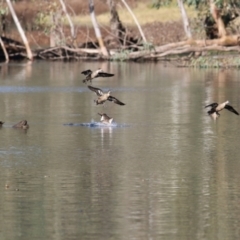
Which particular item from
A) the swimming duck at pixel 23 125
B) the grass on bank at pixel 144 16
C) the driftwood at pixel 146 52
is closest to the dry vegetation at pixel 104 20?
the grass on bank at pixel 144 16

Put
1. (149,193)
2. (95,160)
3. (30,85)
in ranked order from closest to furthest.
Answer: (149,193), (95,160), (30,85)

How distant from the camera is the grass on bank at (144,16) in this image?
54.3 metres

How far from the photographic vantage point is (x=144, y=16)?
184 feet

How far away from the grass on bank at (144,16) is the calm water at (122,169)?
26.9m

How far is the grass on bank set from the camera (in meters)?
54.3

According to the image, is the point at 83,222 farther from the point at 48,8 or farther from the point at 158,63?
the point at 48,8

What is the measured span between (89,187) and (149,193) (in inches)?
34.1

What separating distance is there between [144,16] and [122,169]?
42131 mm

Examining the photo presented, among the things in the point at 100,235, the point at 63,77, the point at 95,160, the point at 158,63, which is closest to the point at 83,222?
the point at 100,235

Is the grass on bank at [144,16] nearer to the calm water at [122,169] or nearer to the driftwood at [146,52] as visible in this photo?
the driftwood at [146,52]

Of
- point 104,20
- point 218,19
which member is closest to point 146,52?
point 218,19

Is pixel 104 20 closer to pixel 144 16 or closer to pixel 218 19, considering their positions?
pixel 144 16

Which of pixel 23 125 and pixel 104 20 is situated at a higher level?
pixel 104 20

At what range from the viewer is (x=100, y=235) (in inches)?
413
